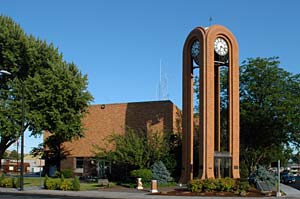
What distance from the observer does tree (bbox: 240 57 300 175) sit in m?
47.4

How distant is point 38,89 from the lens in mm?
51031

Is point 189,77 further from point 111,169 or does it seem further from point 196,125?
point 111,169

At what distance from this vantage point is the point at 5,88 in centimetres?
5534

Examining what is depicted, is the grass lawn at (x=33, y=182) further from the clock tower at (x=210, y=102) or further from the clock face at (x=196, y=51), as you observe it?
the clock face at (x=196, y=51)

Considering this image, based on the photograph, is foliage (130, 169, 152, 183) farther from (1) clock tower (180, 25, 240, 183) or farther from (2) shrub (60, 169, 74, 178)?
(2) shrub (60, 169, 74, 178)

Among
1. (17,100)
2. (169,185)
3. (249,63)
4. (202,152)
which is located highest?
(249,63)

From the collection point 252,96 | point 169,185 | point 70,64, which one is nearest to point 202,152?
point 169,185

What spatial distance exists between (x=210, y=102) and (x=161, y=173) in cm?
750

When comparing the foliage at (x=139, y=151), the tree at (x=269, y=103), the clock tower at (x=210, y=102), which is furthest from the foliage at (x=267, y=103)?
the foliage at (x=139, y=151)

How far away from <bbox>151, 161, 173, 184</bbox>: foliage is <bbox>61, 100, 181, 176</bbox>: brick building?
24.0 ft

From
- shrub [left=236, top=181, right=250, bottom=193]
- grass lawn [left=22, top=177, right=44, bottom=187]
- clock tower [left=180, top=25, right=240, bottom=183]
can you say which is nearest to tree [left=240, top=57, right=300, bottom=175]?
clock tower [left=180, top=25, right=240, bottom=183]

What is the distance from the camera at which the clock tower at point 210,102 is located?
41188 mm

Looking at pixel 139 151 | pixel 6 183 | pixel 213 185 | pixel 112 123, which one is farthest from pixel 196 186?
pixel 112 123

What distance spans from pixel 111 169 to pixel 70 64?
1184 centimetres
